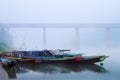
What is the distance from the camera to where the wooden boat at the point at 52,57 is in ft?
13.9

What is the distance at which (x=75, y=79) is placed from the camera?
8.93ft

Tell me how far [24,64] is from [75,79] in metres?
1.59

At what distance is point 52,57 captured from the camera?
14.1 ft

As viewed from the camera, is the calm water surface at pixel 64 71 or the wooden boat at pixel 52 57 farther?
the wooden boat at pixel 52 57

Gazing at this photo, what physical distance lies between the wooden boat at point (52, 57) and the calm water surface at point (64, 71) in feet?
0.39

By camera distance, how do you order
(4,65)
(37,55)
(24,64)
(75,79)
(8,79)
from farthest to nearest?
(37,55)
(24,64)
(4,65)
(75,79)
(8,79)

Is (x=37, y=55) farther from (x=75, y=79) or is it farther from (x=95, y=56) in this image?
(x=75, y=79)

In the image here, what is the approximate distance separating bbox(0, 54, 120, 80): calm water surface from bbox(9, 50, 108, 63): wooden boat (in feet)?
0.39

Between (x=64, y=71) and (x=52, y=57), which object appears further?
(x=52, y=57)

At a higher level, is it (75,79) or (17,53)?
(17,53)

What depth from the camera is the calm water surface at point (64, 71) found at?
2834mm

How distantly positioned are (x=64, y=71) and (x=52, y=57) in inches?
35.6

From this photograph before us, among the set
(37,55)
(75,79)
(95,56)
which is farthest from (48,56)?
(75,79)

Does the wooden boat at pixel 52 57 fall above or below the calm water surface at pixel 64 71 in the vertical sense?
above
